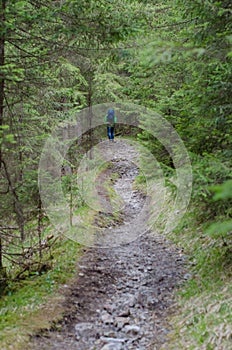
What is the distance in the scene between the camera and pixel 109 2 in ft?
23.4

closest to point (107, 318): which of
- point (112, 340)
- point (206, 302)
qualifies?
point (112, 340)

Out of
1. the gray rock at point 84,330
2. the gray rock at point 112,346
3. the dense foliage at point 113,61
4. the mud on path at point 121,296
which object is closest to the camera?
the gray rock at point 112,346

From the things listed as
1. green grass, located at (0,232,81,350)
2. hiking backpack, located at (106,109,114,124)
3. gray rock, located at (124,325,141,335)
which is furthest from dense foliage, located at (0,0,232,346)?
hiking backpack, located at (106,109,114,124)

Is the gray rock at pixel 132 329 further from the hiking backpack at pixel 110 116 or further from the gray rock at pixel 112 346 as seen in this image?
the hiking backpack at pixel 110 116

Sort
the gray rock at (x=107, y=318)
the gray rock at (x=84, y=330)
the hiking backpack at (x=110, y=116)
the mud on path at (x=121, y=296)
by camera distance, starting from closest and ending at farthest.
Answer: the mud on path at (x=121, y=296)
the gray rock at (x=84, y=330)
the gray rock at (x=107, y=318)
the hiking backpack at (x=110, y=116)

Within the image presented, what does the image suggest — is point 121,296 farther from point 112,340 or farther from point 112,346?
point 112,346

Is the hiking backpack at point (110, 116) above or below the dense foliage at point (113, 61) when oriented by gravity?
above

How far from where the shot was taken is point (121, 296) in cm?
747

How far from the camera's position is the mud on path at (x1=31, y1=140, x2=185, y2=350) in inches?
229

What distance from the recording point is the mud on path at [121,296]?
5809mm

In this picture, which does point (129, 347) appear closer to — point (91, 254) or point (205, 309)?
→ point (205, 309)

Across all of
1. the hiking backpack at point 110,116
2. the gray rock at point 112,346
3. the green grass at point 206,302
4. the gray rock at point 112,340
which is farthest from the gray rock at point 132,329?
the hiking backpack at point 110,116

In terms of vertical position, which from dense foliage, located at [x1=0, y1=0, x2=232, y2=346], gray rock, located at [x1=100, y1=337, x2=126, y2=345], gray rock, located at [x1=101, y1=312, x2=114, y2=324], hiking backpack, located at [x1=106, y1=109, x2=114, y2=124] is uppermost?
hiking backpack, located at [x1=106, y1=109, x2=114, y2=124]

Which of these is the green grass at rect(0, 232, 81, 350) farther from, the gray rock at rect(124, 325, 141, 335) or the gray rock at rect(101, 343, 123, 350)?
the gray rock at rect(124, 325, 141, 335)
